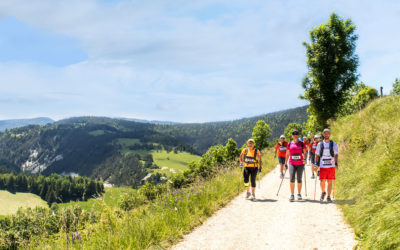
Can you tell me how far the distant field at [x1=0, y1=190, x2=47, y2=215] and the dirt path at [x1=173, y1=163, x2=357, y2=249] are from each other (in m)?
183

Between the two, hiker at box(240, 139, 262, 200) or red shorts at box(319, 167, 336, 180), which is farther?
hiker at box(240, 139, 262, 200)

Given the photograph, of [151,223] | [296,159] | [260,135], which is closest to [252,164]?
[296,159]

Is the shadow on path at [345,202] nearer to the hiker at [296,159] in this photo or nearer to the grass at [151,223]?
the hiker at [296,159]

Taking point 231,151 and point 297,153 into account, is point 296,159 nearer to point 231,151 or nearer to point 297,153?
point 297,153

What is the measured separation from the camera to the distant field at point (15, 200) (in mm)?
151875

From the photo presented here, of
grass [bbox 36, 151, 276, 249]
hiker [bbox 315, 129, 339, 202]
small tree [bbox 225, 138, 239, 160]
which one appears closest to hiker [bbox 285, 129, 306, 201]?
hiker [bbox 315, 129, 339, 202]

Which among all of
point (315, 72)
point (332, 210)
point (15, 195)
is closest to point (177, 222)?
point (332, 210)

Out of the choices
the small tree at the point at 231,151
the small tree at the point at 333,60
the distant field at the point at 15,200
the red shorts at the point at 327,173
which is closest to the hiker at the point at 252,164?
the red shorts at the point at 327,173

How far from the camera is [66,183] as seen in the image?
185 m

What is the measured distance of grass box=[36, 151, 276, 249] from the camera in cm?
550

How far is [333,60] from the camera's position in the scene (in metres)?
30.2

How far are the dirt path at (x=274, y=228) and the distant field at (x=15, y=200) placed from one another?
183268 mm

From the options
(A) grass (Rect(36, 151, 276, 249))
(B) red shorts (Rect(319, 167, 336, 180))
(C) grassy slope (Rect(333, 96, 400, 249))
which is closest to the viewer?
(C) grassy slope (Rect(333, 96, 400, 249))

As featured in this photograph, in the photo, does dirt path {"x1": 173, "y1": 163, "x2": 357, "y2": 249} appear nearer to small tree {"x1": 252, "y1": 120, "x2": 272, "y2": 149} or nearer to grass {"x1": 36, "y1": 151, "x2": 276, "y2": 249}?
grass {"x1": 36, "y1": 151, "x2": 276, "y2": 249}
